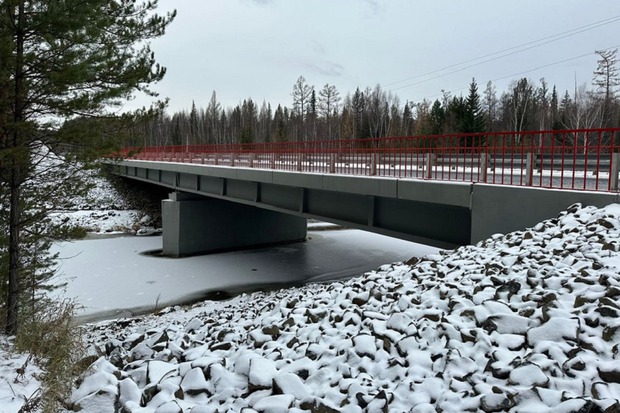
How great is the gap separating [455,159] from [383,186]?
7.12 feet

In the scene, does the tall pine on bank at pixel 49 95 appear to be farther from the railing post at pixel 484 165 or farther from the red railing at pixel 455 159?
the railing post at pixel 484 165

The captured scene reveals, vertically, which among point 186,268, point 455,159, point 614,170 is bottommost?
point 186,268

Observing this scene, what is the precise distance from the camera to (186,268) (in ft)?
61.5

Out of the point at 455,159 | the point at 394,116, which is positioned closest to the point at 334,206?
the point at 455,159

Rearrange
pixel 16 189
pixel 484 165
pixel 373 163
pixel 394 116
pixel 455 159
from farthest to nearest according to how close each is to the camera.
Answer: pixel 394 116 < pixel 373 163 < pixel 455 159 < pixel 484 165 < pixel 16 189

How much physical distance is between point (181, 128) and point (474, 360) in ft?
290

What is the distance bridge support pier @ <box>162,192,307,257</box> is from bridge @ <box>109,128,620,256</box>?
0.19ft

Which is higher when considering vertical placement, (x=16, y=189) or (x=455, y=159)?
(x=455, y=159)

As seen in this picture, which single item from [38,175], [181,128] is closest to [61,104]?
[38,175]

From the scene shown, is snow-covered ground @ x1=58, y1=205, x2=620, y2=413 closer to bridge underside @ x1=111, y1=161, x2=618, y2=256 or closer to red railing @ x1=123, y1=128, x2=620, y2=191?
bridge underside @ x1=111, y1=161, x2=618, y2=256

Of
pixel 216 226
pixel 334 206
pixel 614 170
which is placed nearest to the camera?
pixel 614 170

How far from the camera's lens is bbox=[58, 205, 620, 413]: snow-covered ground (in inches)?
127

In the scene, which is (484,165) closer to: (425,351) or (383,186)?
(383,186)

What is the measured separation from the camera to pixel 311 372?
396cm
